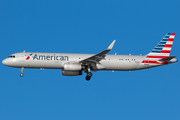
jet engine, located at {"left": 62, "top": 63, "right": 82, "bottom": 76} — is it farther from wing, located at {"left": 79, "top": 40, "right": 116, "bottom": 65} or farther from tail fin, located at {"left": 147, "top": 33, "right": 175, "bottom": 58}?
tail fin, located at {"left": 147, "top": 33, "right": 175, "bottom": 58}

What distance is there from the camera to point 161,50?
5709cm

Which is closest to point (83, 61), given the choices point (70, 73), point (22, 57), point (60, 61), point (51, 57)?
point (70, 73)

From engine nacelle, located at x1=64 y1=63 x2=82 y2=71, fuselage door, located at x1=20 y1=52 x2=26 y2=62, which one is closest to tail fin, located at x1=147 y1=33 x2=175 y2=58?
engine nacelle, located at x1=64 y1=63 x2=82 y2=71

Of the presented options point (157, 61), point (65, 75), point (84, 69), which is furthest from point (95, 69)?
point (157, 61)

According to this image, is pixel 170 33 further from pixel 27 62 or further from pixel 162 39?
pixel 27 62

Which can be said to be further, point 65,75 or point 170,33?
point 170,33

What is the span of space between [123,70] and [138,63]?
113 inches

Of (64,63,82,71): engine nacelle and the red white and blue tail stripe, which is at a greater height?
the red white and blue tail stripe

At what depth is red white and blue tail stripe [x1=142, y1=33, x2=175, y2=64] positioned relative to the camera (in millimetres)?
55969

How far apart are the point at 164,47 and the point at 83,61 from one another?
15488mm

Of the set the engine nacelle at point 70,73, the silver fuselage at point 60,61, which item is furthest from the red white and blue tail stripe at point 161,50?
the engine nacelle at point 70,73

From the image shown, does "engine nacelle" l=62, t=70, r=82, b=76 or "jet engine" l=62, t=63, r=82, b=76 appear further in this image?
"engine nacelle" l=62, t=70, r=82, b=76

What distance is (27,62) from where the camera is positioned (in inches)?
2088

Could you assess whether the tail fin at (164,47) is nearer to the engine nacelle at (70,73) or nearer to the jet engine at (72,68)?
the engine nacelle at (70,73)
